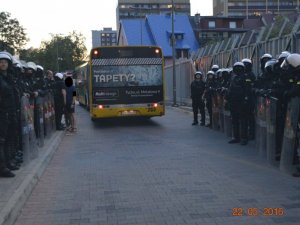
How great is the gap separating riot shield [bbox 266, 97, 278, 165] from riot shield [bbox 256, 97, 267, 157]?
367mm

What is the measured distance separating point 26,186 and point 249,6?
486 ft

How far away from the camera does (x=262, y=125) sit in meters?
9.92

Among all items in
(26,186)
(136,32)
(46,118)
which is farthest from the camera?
(136,32)

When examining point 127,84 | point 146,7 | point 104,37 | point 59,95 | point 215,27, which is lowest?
point 59,95

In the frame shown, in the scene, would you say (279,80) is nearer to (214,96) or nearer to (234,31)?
(214,96)

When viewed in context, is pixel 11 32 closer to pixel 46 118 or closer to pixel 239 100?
pixel 46 118

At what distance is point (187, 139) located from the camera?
13914 mm

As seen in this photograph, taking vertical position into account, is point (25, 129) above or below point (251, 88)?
below

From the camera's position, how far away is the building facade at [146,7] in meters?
136

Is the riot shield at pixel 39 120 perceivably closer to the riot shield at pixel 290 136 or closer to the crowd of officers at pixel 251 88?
the crowd of officers at pixel 251 88

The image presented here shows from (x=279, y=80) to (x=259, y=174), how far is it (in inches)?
75.0

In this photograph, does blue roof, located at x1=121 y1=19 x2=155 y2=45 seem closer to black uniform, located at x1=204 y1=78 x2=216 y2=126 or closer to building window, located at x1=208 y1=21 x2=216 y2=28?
building window, located at x1=208 y1=21 x2=216 y2=28
